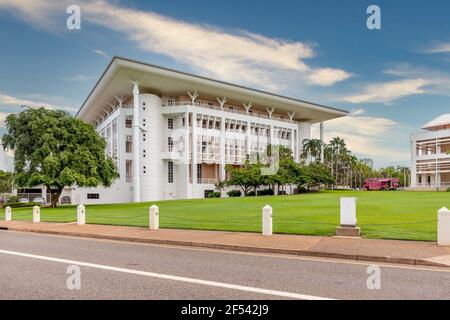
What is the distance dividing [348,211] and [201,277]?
22.8 feet

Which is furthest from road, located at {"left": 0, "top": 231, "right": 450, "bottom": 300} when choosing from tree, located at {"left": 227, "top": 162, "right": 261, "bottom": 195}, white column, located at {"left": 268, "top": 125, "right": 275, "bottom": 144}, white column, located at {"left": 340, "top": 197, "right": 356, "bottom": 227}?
white column, located at {"left": 268, "top": 125, "right": 275, "bottom": 144}

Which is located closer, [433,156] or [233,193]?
[233,193]

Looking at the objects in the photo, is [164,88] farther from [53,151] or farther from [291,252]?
[291,252]

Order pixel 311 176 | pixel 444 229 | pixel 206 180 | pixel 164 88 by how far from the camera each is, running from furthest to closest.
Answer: pixel 311 176 → pixel 206 180 → pixel 164 88 → pixel 444 229

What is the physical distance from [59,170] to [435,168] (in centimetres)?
7360

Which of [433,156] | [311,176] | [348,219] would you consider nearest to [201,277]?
[348,219]

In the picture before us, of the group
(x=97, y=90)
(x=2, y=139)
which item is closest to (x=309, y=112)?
(x=97, y=90)

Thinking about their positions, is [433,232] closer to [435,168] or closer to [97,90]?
[97,90]

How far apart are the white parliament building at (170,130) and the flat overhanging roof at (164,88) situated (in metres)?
0.13

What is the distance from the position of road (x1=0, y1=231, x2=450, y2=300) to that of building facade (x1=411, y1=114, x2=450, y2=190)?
78593 mm

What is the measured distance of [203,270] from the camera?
8.99 meters

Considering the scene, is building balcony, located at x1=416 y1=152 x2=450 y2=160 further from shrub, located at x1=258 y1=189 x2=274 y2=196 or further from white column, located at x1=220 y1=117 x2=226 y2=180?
white column, located at x1=220 y1=117 x2=226 y2=180

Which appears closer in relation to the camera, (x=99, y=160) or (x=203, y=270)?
(x=203, y=270)

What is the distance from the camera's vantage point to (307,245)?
11.8 metres
